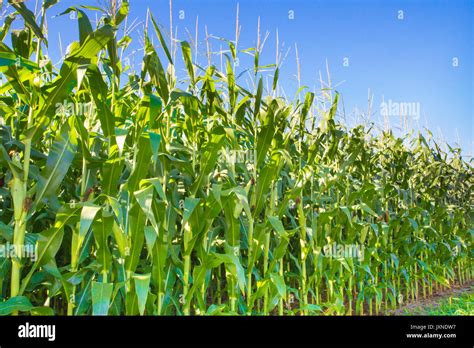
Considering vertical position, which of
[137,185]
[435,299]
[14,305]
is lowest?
[435,299]

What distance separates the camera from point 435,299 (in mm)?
5027

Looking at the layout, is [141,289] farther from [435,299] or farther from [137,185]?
[435,299]

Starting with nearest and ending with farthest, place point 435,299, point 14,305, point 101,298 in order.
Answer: point 14,305, point 101,298, point 435,299

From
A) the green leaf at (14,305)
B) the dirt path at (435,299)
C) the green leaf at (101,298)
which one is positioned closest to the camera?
the green leaf at (14,305)

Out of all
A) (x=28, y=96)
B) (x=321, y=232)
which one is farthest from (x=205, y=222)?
(x=321, y=232)

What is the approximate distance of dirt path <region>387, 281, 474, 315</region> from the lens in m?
4.43

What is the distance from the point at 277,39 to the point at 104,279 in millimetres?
2301

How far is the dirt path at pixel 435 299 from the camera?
4.43 m

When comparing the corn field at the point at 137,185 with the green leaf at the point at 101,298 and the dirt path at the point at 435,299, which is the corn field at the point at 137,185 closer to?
the green leaf at the point at 101,298

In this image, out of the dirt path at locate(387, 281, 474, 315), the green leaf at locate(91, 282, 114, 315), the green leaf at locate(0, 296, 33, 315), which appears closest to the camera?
the green leaf at locate(0, 296, 33, 315)

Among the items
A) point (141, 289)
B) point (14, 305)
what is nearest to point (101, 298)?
point (141, 289)

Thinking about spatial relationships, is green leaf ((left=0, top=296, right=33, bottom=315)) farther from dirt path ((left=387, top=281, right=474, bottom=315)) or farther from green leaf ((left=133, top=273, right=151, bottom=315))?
dirt path ((left=387, top=281, right=474, bottom=315))
